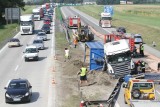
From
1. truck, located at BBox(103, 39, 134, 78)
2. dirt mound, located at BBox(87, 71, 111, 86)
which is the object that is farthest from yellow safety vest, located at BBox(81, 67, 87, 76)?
truck, located at BBox(103, 39, 134, 78)

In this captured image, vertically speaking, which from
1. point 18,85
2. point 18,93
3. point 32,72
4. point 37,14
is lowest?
point 32,72

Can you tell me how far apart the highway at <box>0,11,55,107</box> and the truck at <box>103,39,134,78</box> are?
5.78 m

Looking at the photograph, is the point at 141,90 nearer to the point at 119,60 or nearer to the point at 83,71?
the point at 83,71

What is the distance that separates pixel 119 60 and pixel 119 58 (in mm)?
178

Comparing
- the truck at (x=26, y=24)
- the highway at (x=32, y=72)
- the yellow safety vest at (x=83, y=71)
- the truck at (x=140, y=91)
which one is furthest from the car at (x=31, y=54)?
the truck at (x=26, y=24)

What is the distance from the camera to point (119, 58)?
37.9 meters

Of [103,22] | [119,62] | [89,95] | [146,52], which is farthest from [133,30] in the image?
[89,95]

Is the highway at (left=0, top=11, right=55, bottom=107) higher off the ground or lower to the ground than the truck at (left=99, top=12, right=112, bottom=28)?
lower

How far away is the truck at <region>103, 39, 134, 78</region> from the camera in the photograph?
37.8 m

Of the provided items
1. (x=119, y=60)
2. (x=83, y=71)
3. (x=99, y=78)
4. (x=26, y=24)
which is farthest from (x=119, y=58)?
(x=26, y=24)

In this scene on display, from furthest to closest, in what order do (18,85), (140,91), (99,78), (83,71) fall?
(99,78) → (83,71) → (18,85) → (140,91)

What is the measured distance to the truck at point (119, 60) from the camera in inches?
1489

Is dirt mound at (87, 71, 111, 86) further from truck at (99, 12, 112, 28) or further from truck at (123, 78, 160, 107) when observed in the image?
truck at (99, 12, 112, 28)

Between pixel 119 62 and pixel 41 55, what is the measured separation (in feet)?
65.3
